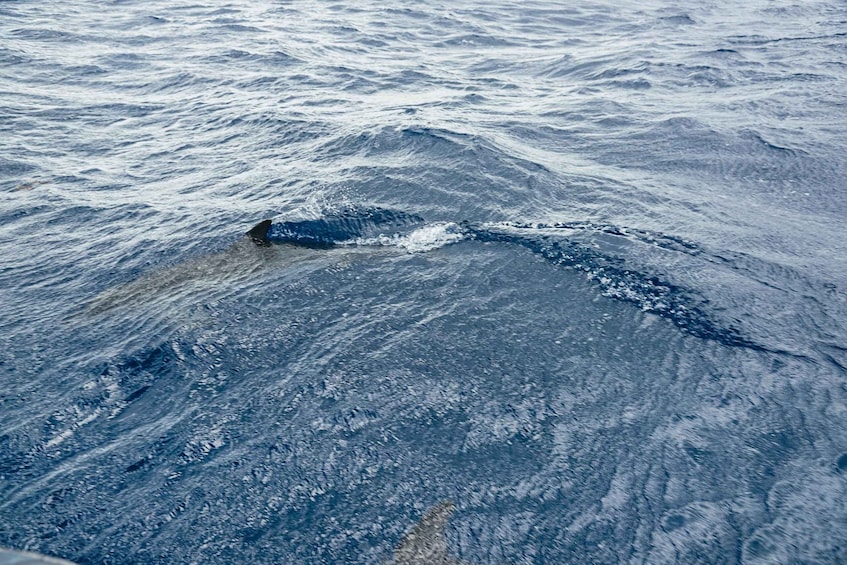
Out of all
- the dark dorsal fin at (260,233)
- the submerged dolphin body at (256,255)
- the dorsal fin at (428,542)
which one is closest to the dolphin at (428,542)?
the dorsal fin at (428,542)

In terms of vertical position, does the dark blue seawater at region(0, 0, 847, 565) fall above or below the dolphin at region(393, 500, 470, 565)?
above

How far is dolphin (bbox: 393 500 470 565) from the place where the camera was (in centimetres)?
363

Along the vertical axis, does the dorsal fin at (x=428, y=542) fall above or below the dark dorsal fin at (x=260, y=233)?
below

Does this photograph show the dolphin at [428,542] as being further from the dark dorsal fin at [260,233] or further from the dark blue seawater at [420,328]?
the dark dorsal fin at [260,233]

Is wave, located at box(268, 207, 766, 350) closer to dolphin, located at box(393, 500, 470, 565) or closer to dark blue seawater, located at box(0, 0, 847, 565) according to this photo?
dark blue seawater, located at box(0, 0, 847, 565)

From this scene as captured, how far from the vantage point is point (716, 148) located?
30.1 feet

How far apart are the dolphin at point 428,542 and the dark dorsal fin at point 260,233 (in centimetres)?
352

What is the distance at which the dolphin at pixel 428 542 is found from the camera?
3.63 metres

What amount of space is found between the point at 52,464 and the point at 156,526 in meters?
0.89

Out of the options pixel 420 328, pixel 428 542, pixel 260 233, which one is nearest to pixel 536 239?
pixel 420 328

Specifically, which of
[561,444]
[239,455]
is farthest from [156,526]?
[561,444]

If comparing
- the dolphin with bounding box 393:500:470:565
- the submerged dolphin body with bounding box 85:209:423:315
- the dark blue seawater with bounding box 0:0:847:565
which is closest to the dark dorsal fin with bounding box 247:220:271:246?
the submerged dolphin body with bounding box 85:209:423:315

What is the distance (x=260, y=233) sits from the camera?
21.6 feet

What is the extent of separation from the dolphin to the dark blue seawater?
0.10 ft
